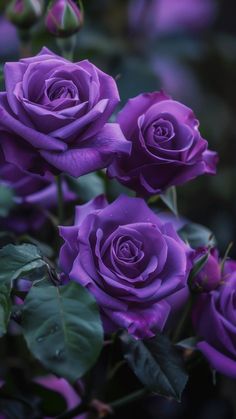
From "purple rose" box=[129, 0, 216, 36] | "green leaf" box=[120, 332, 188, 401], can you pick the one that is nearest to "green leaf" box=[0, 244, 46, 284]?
"green leaf" box=[120, 332, 188, 401]

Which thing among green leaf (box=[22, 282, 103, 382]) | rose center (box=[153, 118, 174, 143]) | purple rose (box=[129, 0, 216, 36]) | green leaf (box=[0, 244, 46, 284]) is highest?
rose center (box=[153, 118, 174, 143])

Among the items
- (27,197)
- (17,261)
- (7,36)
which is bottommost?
(7,36)

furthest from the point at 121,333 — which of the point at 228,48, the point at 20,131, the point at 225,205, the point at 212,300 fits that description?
the point at 228,48

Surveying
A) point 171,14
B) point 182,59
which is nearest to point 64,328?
point 182,59

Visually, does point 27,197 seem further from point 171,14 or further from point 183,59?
point 171,14

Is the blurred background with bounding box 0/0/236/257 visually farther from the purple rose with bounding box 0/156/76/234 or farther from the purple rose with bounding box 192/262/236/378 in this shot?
the purple rose with bounding box 192/262/236/378

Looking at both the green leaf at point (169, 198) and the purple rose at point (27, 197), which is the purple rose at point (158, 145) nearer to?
the green leaf at point (169, 198)
